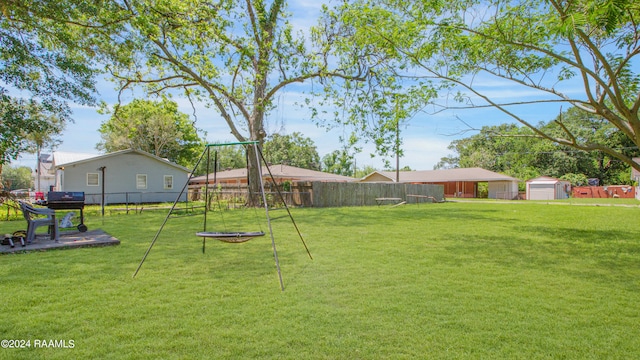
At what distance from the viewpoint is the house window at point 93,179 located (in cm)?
2272

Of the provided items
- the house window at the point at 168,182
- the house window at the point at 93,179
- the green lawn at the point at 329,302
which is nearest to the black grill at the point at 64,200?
the green lawn at the point at 329,302

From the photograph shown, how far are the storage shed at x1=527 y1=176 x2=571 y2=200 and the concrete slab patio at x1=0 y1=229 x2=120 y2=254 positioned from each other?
39.8 metres

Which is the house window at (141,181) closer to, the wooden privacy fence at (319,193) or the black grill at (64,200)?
the wooden privacy fence at (319,193)

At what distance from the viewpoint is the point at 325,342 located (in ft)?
10.2

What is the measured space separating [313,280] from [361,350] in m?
2.09

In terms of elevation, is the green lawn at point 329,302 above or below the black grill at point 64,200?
below

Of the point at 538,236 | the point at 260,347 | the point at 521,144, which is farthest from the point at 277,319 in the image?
the point at 521,144

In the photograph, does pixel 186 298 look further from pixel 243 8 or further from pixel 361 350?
pixel 243 8

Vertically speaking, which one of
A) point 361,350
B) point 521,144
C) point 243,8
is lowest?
point 361,350

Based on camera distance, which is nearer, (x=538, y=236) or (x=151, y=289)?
(x=151, y=289)

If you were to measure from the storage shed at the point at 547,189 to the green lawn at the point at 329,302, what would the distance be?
1348 inches

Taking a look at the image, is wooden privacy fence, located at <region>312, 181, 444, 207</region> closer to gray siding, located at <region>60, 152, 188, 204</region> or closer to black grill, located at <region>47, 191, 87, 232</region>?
gray siding, located at <region>60, 152, 188, 204</region>

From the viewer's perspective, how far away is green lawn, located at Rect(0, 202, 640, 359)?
3035 mm

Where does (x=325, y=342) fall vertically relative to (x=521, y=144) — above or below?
below
